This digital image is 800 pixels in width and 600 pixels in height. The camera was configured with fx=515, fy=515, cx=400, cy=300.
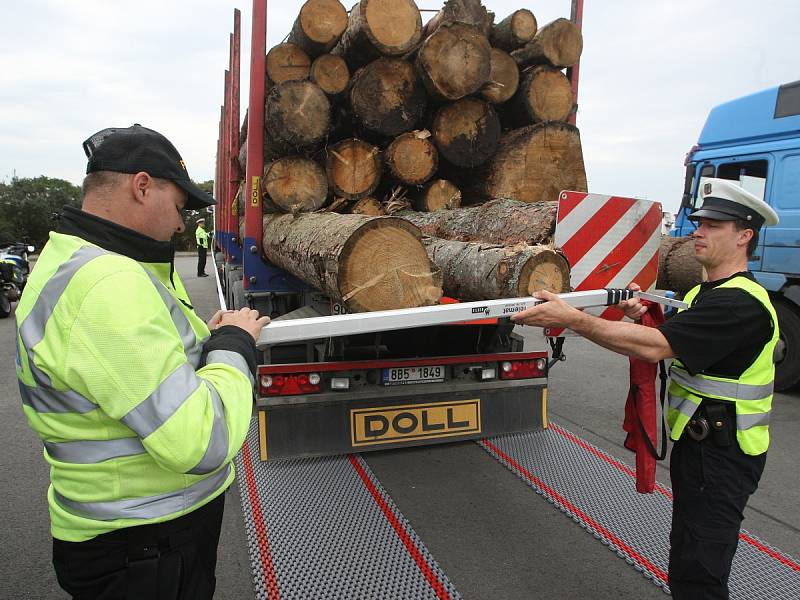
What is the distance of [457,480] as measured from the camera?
3.46 meters

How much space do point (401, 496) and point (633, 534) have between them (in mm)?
1337

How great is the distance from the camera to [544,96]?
13.9ft

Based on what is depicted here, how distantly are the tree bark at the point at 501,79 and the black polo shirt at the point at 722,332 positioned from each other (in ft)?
9.55

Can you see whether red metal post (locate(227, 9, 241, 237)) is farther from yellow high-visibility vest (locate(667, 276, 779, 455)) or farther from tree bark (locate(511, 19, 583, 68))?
yellow high-visibility vest (locate(667, 276, 779, 455))

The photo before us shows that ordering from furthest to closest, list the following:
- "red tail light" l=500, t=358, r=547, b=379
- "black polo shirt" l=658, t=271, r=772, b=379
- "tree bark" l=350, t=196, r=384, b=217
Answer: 1. "tree bark" l=350, t=196, r=384, b=217
2. "red tail light" l=500, t=358, r=547, b=379
3. "black polo shirt" l=658, t=271, r=772, b=379

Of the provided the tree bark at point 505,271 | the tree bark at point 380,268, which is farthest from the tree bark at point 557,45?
the tree bark at point 380,268

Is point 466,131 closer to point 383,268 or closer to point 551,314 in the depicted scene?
point 383,268

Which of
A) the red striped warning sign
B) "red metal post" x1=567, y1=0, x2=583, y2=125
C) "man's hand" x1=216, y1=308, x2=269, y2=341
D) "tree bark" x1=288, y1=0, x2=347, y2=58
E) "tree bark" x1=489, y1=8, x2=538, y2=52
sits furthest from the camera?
"red metal post" x1=567, y1=0, x2=583, y2=125

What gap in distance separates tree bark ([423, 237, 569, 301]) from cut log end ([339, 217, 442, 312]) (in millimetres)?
330

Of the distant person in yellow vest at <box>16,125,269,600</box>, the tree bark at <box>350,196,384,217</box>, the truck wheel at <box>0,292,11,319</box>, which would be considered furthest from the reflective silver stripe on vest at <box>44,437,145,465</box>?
the truck wheel at <box>0,292,11,319</box>

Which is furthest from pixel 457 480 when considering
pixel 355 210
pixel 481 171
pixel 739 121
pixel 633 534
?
pixel 739 121

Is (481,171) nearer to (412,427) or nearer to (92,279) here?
(412,427)

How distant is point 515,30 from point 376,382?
3.06 m

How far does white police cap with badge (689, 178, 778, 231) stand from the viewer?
1836 mm
